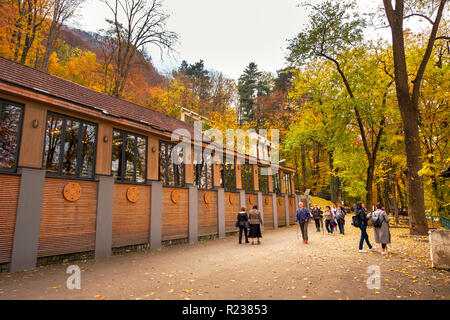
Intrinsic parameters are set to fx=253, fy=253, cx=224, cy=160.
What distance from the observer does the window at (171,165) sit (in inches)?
499

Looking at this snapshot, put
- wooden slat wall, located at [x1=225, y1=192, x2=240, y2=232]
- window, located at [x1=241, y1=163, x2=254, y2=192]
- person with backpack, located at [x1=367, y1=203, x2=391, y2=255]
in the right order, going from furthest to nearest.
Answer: window, located at [x1=241, y1=163, x2=254, y2=192]
wooden slat wall, located at [x1=225, y1=192, x2=240, y2=232]
person with backpack, located at [x1=367, y1=203, x2=391, y2=255]

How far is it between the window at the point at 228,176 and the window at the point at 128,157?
6374mm

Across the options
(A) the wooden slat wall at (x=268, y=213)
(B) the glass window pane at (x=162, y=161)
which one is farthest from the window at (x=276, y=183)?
(B) the glass window pane at (x=162, y=161)

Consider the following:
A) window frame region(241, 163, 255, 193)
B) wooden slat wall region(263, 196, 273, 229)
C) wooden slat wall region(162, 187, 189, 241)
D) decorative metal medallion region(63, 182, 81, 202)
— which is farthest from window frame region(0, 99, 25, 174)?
wooden slat wall region(263, 196, 273, 229)

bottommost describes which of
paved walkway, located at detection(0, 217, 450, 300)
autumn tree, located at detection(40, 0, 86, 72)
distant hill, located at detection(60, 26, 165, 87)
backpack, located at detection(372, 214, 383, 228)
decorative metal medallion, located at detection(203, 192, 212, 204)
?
paved walkway, located at detection(0, 217, 450, 300)

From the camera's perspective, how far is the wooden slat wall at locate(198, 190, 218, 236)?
14.6 metres

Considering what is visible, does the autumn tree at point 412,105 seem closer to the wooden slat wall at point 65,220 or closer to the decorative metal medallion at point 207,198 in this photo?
the decorative metal medallion at point 207,198

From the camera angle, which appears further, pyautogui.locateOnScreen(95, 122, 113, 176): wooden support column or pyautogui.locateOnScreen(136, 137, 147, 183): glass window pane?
pyautogui.locateOnScreen(136, 137, 147, 183): glass window pane

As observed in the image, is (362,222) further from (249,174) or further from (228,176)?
(249,174)

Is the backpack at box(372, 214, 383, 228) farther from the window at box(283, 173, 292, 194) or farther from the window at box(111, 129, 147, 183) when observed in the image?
the window at box(283, 173, 292, 194)

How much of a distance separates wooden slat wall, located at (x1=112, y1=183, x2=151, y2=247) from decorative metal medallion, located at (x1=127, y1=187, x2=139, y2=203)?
0.12 meters

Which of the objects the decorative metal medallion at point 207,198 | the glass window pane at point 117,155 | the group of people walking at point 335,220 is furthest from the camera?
the decorative metal medallion at point 207,198

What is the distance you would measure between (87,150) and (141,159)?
2470mm

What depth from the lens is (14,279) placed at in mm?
6480
